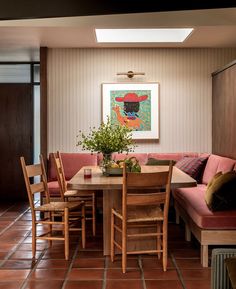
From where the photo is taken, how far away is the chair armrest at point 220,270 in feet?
5.82

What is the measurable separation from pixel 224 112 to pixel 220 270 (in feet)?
13.0

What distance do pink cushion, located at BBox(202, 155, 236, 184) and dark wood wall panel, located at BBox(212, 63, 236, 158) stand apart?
7.4 inches

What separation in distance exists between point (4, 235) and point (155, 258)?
6.23ft

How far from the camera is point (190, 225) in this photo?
393cm

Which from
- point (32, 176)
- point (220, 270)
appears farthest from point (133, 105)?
point (220, 270)

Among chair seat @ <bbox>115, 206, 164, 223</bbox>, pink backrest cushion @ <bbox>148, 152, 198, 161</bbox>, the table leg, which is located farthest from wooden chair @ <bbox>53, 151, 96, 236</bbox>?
pink backrest cushion @ <bbox>148, 152, 198, 161</bbox>

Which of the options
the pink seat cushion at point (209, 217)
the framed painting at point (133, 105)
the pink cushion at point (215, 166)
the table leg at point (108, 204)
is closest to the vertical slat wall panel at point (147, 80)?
the framed painting at point (133, 105)

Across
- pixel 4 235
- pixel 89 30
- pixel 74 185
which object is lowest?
pixel 4 235

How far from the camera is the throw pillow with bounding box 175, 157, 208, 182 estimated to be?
548cm

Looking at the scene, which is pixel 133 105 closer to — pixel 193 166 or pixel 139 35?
pixel 139 35

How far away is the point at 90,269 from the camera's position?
10.9 feet

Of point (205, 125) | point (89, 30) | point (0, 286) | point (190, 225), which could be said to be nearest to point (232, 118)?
point (205, 125)

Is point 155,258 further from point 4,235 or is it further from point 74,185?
point 4,235

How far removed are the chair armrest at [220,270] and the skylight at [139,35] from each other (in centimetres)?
438
